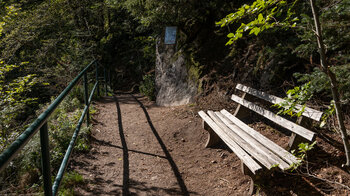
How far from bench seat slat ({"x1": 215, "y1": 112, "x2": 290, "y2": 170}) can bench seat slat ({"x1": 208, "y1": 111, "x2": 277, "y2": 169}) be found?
30 millimetres

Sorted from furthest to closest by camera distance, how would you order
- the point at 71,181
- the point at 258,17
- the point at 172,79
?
the point at 172,79 < the point at 71,181 < the point at 258,17

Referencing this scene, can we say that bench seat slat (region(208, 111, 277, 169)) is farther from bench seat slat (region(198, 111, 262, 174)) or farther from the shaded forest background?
the shaded forest background

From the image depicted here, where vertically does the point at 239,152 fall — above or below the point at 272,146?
below

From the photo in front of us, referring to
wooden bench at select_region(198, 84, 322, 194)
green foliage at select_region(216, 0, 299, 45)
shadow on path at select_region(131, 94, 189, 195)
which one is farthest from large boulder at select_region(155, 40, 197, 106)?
green foliage at select_region(216, 0, 299, 45)

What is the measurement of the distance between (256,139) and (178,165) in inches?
50.5

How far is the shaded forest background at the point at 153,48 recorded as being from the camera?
329 centimetres

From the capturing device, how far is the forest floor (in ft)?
9.08

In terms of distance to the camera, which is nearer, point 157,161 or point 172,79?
point 157,161

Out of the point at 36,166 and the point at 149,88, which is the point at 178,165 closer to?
the point at 36,166

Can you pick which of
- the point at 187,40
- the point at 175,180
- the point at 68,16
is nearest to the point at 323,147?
the point at 175,180

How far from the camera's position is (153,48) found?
11727mm

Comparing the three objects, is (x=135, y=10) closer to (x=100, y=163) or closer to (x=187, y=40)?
(x=187, y=40)

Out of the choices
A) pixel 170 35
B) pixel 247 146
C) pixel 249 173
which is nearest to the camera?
pixel 249 173

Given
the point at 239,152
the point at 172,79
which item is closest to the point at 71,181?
the point at 239,152
